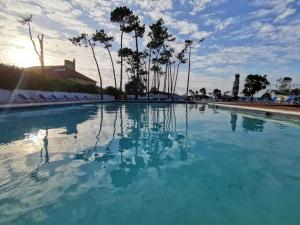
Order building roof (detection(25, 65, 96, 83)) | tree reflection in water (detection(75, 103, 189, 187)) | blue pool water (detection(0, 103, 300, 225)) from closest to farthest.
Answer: blue pool water (detection(0, 103, 300, 225))
tree reflection in water (detection(75, 103, 189, 187))
building roof (detection(25, 65, 96, 83))

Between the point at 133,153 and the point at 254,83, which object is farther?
the point at 254,83

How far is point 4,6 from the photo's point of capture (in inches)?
661

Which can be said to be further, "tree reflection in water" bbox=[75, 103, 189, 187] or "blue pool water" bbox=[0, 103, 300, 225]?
"tree reflection in water" bbox=[75, 103, 189, 187]

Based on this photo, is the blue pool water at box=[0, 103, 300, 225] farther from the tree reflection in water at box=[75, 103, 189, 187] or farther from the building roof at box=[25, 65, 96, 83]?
the building roof at box=[25, 65, 96, 83]

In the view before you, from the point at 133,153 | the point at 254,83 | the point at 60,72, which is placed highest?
the point at 60,72

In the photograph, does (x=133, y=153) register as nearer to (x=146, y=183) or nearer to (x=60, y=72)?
(x=146, y=183)

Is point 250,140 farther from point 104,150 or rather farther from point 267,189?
point 104,150

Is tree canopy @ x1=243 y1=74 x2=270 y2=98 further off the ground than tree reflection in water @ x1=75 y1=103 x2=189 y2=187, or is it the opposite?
tree canopy @ x1=243 y1=74 x2=270 y2=98

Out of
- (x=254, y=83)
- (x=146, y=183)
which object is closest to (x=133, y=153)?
(x=146, y=183)

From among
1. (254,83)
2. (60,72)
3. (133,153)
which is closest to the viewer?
(133,153)

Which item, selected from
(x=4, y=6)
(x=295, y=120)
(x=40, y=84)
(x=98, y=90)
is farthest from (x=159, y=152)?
(x=98, y=90)

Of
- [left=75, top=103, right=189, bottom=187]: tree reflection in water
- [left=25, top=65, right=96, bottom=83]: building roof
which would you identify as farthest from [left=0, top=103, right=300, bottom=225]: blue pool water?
[left=25, top=65, right=96, bottom=83]: building roof

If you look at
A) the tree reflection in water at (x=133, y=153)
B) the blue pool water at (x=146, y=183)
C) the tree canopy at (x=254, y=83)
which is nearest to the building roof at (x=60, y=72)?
the tree reflection in water at (x=133, y=153)

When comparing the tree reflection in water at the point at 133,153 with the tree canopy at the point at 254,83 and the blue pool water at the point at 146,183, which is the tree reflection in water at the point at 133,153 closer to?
the blue pool water at the point at 146,183
